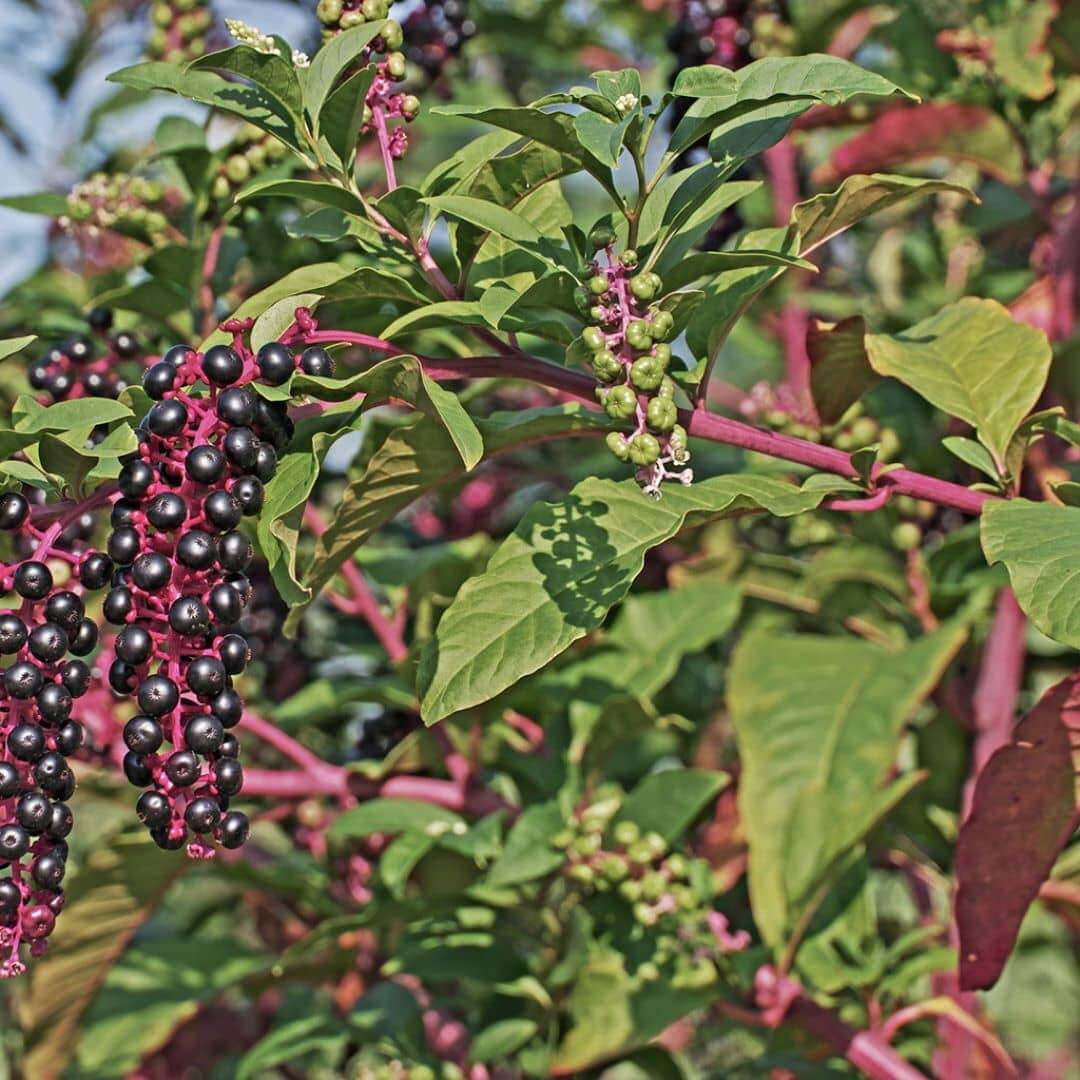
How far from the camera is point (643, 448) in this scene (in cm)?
110

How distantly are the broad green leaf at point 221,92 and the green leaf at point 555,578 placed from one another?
39 centimetres

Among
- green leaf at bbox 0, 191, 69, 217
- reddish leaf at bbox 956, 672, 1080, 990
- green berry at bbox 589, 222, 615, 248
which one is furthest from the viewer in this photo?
green leaf at bbox 0, 191, 69, 217

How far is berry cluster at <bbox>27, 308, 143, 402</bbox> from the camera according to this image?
157 centimetres

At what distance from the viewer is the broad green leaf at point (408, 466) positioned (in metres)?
1.25

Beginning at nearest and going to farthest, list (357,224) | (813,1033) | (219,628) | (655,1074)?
(219,628) → (357,224) → (813,1033) → (655,1074)

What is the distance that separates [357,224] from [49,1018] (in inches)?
54.5

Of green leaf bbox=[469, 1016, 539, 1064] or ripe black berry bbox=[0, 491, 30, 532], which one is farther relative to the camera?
green leaf bbox=[469, 1016, 539, 1064]

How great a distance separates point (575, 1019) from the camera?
5.89ft

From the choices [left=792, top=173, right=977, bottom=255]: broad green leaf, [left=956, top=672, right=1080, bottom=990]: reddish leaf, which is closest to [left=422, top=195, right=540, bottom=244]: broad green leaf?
[left=792, top=173, right=977, bottom=255]: broad green leaf

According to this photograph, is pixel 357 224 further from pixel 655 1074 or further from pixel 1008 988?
pixel 1008 988

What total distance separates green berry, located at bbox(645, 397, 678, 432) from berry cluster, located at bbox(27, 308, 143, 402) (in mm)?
652

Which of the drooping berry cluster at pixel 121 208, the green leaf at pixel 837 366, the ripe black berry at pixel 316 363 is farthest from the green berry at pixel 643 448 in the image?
the drooping berry cluster at pixel 121 208

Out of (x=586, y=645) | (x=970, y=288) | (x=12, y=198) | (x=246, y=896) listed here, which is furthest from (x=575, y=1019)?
(x=970, y=288)

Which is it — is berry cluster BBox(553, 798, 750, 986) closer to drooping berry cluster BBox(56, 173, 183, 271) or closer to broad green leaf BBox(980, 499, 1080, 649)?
broad green leaf BBox(980, 499, 1080, 649)
